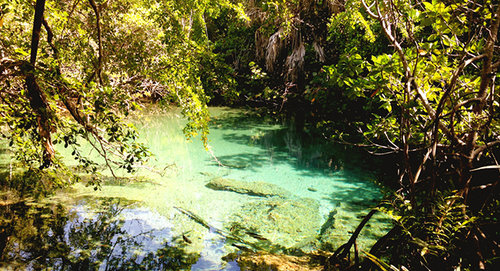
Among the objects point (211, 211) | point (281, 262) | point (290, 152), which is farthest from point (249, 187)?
point (290, 152)

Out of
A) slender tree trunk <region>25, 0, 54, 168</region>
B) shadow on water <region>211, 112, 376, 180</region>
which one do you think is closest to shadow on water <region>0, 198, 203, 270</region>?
slender tree trunk <region>25, 0, 54, 168</region>

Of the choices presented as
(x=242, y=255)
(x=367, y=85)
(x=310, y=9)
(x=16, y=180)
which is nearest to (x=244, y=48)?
(x=310, y=9)

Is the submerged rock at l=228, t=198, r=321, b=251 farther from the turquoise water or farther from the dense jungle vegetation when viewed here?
the dense jungle vegetation

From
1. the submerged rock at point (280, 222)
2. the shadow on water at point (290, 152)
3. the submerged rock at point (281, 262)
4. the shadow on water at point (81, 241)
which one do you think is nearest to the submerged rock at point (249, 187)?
the submerged rock at point (280, 222)

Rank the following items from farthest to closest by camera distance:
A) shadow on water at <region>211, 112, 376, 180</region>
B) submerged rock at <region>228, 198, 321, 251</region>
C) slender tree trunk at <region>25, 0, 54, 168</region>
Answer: shadow on water at <region>211, 112, 376, 180</region> < submerged rock at <region>228, 198, 321, 251</region> < slender tree trunk at <region>25, 0, 54, 168</region>

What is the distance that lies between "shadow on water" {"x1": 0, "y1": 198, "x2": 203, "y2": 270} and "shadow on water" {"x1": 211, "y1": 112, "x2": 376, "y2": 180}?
3238 millimetres

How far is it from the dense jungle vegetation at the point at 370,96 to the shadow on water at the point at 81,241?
573 millimetres

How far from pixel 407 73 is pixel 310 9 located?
8765mm

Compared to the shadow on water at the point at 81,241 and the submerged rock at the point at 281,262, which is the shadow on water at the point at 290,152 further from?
the submerged rock at the point at 281,262

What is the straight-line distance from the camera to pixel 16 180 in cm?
525

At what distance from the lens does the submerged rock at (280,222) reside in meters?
4.03

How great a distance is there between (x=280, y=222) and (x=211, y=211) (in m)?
1.04

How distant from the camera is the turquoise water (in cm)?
348

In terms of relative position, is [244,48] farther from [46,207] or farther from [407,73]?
[407,73]
